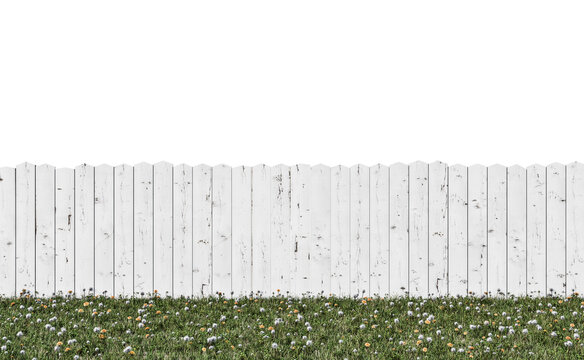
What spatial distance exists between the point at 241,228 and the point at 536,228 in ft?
15.4

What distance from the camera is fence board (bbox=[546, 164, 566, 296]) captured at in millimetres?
8727

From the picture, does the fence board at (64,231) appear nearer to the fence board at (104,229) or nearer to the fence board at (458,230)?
the fence board at (104,229)

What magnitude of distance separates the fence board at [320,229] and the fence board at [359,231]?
38cm

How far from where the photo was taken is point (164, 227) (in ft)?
28.4

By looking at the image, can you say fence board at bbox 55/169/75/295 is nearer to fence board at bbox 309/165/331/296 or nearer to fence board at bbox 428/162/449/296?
fence board at bbox 309/165/331/296

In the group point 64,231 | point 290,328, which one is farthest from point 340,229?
point 64,231

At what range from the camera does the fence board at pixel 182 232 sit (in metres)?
8.59

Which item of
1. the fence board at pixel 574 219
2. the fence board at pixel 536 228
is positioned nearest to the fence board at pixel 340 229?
the fence board at pixel 536 228

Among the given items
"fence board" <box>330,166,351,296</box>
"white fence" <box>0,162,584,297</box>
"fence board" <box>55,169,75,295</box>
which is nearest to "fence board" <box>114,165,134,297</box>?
"white fence" <box>0,162,584,297</box>

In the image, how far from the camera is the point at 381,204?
8.61m

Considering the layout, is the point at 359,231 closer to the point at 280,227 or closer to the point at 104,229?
the point at 280,227

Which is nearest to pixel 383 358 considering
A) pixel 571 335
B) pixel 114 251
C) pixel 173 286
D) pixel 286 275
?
pixel 571 335

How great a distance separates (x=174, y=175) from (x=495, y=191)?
5.10m

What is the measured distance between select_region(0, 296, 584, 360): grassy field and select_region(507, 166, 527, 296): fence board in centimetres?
39
